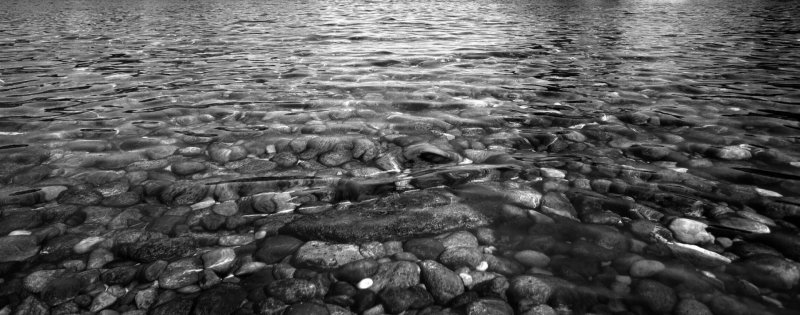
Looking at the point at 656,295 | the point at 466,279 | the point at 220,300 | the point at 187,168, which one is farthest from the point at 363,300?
the point at 187,168

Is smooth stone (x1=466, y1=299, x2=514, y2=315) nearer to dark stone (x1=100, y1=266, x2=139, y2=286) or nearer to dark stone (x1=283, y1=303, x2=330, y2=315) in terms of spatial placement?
dark stone (x1=283, y1=303, x2=330, y2=315)

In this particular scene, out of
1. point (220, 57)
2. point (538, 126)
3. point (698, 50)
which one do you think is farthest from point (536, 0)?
point (538, 126)

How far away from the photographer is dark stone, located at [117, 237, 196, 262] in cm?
353

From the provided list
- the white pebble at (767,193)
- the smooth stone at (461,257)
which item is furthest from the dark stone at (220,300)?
the white pebble at (767,193)

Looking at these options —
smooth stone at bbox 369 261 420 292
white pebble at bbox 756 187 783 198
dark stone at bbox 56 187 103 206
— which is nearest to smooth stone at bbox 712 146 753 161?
white pebble at bbox 756 187 783 198

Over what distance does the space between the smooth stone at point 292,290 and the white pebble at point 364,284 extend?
32 cm

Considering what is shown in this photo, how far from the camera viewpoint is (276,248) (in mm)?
3658

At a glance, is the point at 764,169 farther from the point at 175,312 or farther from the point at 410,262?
the point at 175,312

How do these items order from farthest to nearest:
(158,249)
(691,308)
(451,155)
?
1. (451,155)
2. (158,249)
3. (691,308)

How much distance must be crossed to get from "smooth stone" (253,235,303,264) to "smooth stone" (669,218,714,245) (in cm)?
323

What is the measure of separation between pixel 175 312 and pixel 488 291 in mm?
2164

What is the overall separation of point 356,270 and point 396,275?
325 mm

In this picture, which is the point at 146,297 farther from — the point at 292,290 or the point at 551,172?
the point at 551,172

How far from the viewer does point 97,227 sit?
3.97 meters
